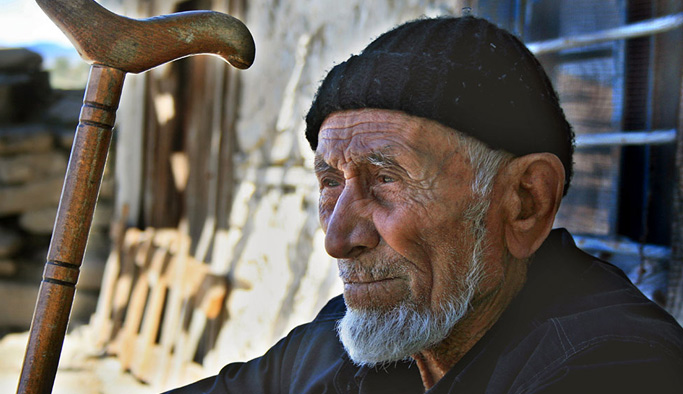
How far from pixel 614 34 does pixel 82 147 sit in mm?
1970

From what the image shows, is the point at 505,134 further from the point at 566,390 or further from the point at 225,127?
the point at 225,127

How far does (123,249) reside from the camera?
6.43 meters

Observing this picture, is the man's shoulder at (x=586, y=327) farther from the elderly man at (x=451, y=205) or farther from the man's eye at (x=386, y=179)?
the man's eye at (x=386, y=179)

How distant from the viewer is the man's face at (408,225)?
171cm

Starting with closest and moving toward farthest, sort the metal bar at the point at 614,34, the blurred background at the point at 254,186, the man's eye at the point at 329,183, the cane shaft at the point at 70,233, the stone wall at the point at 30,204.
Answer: the cane shaft at the point at 70,233 → the man's eye at the point at 329,183 → the metal bar at the point at 614,34 → the blurred background at the point at 254,186 → the stone wall at the point at 30,204

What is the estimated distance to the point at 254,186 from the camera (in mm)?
4840

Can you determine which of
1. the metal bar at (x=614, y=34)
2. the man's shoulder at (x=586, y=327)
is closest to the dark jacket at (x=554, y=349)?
the man's shoulder at (x=586, y=327)

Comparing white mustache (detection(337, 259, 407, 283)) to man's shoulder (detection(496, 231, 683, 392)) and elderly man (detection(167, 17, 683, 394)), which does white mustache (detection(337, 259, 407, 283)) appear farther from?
man's shoulder (detection(496, 231, 683, 392))

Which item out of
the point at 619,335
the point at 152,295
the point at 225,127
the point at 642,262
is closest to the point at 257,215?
the point at 225,127

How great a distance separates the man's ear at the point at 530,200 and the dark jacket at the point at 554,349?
0.07 metres

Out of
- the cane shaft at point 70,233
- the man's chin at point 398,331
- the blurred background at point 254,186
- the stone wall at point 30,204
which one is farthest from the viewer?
the stone wall at point 30,204

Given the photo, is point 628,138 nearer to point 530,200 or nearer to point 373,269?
point 530,200

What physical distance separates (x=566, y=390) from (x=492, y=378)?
0.19 metres

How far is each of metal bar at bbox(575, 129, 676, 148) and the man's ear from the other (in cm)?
92
